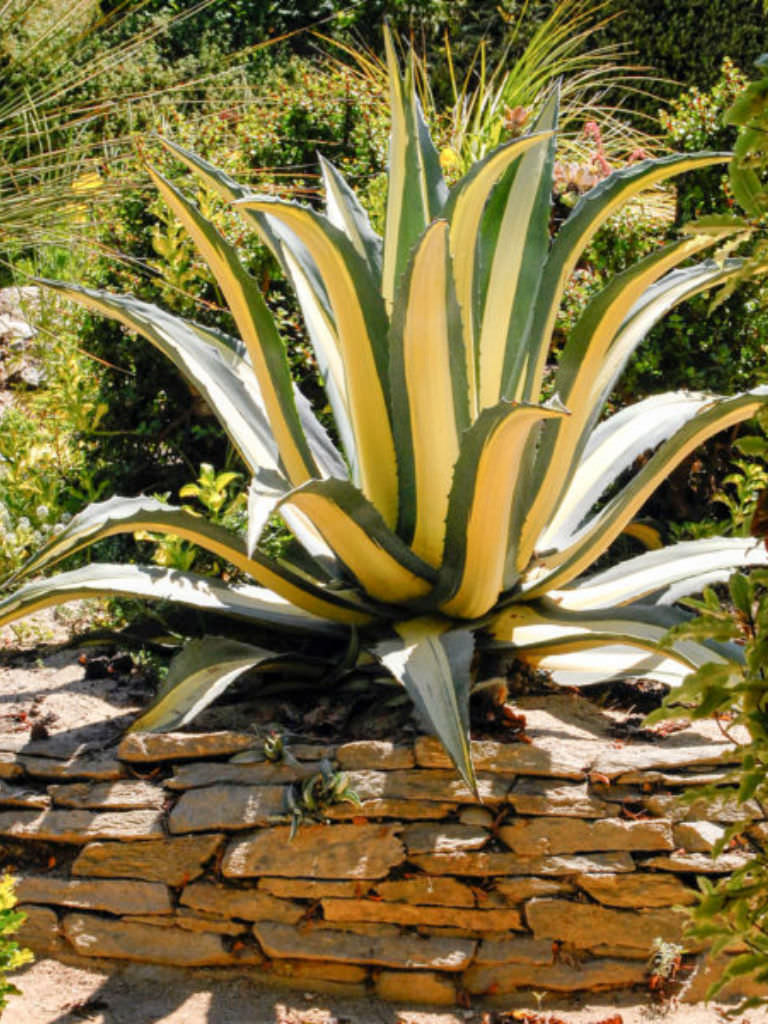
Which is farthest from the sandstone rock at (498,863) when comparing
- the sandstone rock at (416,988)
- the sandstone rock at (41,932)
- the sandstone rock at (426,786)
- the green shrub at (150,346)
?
the green shrub at (150,346)

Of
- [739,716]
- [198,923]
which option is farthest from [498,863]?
[739,716]

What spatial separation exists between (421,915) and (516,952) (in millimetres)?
201

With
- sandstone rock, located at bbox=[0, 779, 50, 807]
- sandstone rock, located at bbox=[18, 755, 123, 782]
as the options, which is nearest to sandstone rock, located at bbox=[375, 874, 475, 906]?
sandstone rock, located at bbox=[18, 755, 123, 782]

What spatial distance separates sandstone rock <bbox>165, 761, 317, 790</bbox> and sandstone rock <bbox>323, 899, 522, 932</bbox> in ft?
0.85

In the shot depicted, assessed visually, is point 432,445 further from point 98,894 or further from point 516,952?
point 98,894

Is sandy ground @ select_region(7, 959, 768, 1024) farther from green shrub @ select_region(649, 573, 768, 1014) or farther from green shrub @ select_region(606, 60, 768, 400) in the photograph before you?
green shrub @ select_region(606, 60, 768, 400)

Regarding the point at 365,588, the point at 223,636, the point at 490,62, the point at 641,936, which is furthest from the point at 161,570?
the point at 490,62

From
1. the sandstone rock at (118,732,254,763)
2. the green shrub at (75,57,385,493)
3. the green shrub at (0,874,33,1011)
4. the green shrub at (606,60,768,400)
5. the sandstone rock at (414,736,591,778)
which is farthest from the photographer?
the green shrub at (75,57,385,493)

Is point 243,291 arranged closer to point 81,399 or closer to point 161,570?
point 161,570

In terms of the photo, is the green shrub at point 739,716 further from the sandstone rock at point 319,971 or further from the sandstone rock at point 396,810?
the sandstone rock at point 319,971

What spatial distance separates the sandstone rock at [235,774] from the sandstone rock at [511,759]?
239 millimetres

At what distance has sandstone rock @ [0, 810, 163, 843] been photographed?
251 centimetres

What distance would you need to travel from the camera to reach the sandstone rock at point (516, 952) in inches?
94.3

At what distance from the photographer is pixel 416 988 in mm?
2406
